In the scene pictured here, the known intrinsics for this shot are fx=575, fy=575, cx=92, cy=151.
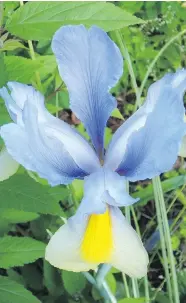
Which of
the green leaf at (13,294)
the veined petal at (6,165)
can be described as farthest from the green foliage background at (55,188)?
the veined petal at (6,165)

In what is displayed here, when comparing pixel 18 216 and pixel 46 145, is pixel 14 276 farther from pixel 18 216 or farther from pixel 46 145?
pixel 46 145

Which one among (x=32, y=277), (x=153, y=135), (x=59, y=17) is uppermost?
(x=59, y=17)

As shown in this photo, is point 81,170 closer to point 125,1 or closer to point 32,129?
point 32,129

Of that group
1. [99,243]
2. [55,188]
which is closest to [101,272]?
[55,188]

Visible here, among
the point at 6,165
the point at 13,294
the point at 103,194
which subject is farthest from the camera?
the point at 13,294

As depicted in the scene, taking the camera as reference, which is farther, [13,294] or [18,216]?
[18,216]

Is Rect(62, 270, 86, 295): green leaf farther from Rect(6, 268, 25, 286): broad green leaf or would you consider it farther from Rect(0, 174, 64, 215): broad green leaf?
Rect(0, 174, 64, 215): broad green leaf

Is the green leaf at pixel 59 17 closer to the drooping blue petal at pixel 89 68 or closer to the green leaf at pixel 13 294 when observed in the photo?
the drooping blue petal at pixel 89 68
